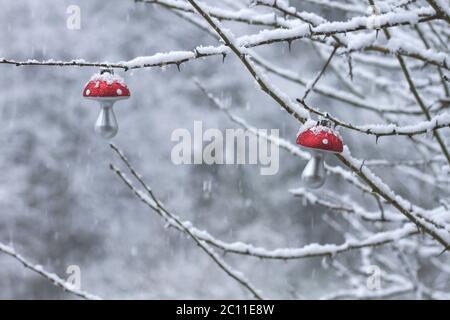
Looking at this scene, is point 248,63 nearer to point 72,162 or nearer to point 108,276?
point 72,162

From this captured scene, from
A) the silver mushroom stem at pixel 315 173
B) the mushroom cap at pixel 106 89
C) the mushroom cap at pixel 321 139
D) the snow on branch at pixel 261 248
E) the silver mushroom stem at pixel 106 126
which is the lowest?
the snow on branch at pixel 261 248

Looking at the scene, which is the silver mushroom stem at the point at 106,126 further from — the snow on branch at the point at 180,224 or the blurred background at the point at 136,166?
the blurred background at the point at 136,166

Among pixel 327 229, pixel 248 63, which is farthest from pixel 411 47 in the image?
pixel 327 229

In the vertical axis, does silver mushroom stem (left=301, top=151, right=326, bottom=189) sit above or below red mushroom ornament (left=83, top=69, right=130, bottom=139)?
below

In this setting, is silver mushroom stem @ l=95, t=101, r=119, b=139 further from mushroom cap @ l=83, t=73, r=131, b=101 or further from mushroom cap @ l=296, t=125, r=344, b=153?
mushroom cap @ l=296, t=125, r=344, b=153

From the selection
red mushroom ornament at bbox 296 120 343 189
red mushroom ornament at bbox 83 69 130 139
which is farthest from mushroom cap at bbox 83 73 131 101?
red mushroom ornament at bbox 296 120 343 189

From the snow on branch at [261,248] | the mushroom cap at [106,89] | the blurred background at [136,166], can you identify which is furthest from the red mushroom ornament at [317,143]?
the blurred background at [136,166]
